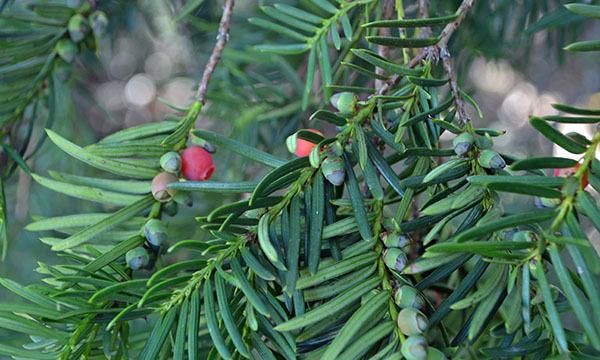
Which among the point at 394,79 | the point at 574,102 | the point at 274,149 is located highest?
the point at 394,79

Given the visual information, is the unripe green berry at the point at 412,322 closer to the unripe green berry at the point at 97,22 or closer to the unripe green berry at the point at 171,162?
the unripe green berry at the point at 171,162

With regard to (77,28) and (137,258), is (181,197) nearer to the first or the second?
(137,258)

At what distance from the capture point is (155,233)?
42cm

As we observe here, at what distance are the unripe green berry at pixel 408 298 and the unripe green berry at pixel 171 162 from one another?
0.58 feet

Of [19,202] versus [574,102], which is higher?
[19,202]

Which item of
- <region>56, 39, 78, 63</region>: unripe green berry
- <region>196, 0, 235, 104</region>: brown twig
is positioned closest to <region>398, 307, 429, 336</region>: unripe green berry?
Result: <region>196, 0, 235, 104</region>: brown twig

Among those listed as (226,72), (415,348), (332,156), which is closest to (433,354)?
(415,348)

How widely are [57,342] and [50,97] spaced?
0.86 ft

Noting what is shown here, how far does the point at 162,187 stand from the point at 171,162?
18 mm

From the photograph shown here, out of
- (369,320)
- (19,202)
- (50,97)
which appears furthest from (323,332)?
(19,202)

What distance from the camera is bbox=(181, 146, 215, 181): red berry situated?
45 cm

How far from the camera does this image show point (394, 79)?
42 centimetres

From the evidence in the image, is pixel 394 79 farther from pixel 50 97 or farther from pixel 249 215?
pixel 50 97

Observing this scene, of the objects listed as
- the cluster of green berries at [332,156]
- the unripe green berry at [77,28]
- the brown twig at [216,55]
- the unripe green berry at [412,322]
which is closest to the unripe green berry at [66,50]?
the unripe green berry at [77,28]
